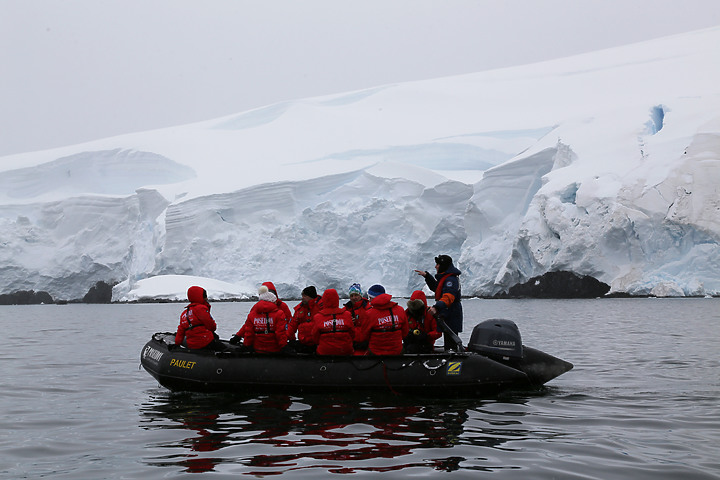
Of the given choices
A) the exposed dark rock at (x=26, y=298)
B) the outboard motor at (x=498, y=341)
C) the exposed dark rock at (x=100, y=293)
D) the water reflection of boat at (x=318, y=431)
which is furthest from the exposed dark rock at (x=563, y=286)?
the exposed dark rock at (x=26, y=298)

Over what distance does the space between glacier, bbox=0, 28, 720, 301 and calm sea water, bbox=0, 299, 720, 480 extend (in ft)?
76.9

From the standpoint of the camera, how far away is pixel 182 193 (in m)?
53.1

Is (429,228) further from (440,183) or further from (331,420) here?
(331,420)

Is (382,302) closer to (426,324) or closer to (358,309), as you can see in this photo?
(358,309)

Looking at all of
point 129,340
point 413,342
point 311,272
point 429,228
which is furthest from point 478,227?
point 413,342

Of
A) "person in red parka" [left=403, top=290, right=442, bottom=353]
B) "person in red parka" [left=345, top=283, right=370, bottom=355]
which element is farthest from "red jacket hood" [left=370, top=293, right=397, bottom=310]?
"person in red parka" [left=403, top=290, right=442, bottom=353]

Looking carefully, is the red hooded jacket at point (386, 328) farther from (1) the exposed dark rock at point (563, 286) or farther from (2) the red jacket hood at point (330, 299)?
(1) the exposed dark rock at point (563, 286)

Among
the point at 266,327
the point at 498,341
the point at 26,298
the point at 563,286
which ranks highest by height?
the point at 563,286

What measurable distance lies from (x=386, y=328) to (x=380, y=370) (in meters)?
Answer: 0.54

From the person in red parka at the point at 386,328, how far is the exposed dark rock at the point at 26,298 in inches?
1838

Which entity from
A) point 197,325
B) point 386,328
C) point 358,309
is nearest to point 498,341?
point 386,328

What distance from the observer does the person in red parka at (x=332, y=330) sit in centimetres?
889

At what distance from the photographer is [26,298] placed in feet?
165

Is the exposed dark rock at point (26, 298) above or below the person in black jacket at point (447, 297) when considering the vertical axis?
below
